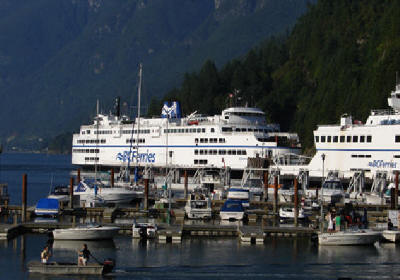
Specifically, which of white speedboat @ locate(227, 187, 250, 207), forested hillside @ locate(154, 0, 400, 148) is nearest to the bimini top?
white speedboat @ locate(227, 187, 250, 207)

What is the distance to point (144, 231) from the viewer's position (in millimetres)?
55281

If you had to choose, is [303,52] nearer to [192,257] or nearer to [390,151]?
[390,151]

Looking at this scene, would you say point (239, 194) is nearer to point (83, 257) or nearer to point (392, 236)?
point (392, 236)

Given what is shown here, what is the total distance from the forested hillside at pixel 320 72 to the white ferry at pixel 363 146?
33138 mm

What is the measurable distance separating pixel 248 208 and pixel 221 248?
17732 mm

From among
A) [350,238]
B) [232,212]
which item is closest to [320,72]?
[232,212]

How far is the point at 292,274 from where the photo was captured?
45656 millimetres

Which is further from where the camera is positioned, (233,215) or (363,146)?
(363,146)

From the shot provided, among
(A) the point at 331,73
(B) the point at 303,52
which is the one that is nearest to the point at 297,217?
(A) the point at 331,73

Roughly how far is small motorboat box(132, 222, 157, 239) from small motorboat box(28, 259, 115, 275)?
1036 cm

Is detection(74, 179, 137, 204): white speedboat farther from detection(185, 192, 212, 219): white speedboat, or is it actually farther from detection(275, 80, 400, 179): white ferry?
detection(275, 80, 400, 179): white ferry

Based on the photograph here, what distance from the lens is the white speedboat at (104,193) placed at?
74562mm

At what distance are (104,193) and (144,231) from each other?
20.4 meters

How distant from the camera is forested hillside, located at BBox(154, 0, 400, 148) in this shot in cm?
13225
